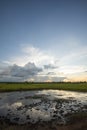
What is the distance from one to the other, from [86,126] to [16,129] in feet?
20.2

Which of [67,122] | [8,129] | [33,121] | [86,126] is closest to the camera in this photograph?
[8,129]

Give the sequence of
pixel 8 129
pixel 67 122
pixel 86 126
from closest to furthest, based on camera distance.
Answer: pixel 8 129, pixel 86 126, pixel 67 122

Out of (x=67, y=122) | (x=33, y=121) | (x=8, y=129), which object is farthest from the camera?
(x=33, y=121)

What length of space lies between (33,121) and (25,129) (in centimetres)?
409

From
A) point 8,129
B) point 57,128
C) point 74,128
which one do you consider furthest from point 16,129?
point 74,128

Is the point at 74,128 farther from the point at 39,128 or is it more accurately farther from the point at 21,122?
the point at 21,122

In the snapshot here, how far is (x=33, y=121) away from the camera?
18.6 m

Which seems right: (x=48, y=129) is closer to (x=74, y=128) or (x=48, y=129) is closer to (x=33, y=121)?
(x=74, y=128)

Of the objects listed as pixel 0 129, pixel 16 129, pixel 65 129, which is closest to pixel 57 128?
pixel 65 129

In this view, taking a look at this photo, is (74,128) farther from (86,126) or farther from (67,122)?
(67,122)

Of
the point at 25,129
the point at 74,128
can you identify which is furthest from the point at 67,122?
the point at 25,129

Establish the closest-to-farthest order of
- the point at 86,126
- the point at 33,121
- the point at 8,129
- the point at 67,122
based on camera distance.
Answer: the point at 8,129 < the point at 86,126 < the point at 67,122 < the point at 33,121

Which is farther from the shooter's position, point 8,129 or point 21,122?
point 21,122

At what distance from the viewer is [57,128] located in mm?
14688
